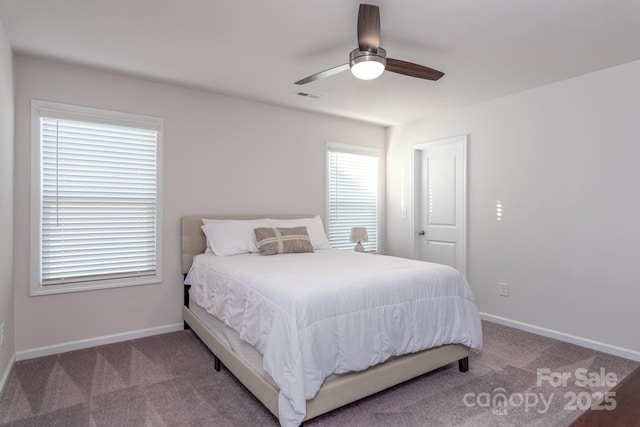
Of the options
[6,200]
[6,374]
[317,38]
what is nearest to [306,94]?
[317,38]

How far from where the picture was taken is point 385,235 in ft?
18.1

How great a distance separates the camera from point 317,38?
2709 mm

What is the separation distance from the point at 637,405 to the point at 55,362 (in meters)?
3.72

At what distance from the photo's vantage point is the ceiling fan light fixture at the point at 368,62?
86.4 inches

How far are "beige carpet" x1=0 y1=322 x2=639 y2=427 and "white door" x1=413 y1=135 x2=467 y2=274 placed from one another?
5.07 ft

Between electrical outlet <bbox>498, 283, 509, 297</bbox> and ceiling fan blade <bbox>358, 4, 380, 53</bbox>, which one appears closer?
ceiling fan blade <bbox>358, 4, 380, 53</bbox>

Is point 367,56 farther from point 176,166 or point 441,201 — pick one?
point 441,201

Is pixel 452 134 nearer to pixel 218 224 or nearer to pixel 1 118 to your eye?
pixel 218 224

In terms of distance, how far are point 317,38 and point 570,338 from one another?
3.53 meters

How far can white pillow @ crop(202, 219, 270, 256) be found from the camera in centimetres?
357

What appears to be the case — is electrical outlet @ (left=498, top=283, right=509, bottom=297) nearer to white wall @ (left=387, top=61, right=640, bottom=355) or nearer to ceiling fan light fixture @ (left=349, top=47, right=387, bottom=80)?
white wall @ (left=387, top=61, right=640, bottom=355)

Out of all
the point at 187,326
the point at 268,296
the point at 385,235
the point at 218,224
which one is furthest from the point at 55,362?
the point at 385,235

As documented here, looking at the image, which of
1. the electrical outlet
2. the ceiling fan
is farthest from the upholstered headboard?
the electrical outlet

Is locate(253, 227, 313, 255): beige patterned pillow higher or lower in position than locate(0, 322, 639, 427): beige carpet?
higher
